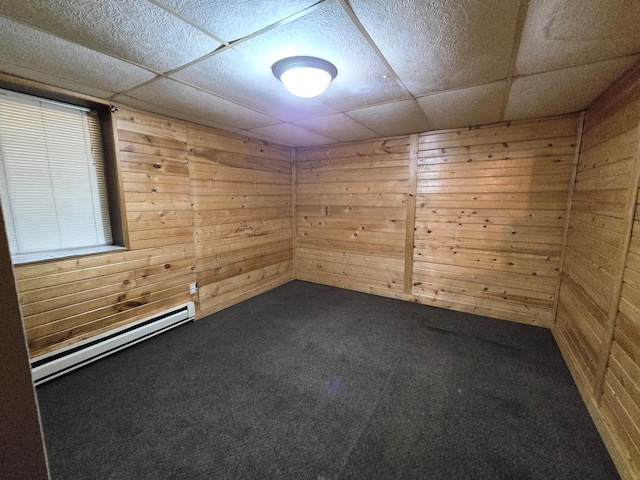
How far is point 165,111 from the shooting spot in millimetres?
2430

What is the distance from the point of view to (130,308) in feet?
7.97

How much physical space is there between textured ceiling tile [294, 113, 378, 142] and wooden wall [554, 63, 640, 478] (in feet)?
6.32

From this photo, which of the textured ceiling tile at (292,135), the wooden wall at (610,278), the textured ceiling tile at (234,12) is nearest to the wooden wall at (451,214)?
the textured ceiling tile at (292,135)

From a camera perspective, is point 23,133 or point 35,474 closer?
point 35,474

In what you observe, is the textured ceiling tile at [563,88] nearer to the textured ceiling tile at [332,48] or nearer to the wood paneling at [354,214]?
the textured ceiling tile at [332,48]

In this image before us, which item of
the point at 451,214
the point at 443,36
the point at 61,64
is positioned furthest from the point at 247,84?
the point at 451,214

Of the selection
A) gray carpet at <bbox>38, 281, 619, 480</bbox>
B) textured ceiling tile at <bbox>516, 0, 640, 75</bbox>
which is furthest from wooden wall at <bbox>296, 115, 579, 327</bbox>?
textured ceiling tile at <bbox>516, 0, 640, 75</bbox>

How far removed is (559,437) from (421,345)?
104cm

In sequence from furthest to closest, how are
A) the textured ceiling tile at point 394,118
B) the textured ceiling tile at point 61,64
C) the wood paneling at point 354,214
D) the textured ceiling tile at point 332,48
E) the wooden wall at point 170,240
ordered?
the wood paneling at point 354,214
the textured ceiling tile at point 394,118
the wooden wall at point 170,240
the textured ceiling tile at point 61,64
the textured ceiling tile at point 332,48

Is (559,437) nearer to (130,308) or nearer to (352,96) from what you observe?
(352,96)

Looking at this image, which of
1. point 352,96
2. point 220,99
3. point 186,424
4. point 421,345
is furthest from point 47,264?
point 421,345

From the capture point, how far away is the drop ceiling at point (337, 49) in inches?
44.3

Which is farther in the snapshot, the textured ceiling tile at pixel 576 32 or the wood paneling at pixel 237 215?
the wood paneling at pixel 237 215

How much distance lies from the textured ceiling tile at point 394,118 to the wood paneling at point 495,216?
13.0 inches
